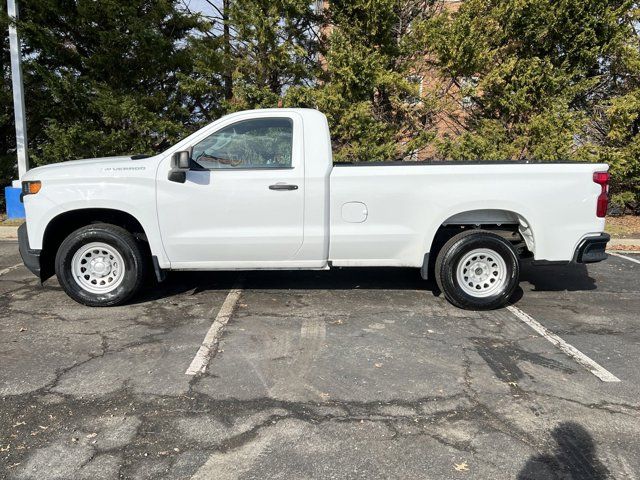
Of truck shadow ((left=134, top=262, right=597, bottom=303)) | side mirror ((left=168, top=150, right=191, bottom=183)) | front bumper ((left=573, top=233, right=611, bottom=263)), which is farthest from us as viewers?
truck shadow ((left=134, top=262, right=597, bottom=303))

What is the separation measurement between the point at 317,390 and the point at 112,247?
284 centimetres

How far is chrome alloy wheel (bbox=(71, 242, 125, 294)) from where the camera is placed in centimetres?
537

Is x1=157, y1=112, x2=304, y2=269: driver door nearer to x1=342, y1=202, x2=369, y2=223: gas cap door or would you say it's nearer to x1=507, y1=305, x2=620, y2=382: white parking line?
x1=342, y1=202, x2=369, y2=223: gas cap door

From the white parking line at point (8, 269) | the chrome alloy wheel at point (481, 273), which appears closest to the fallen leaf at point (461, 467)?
the chrome alloy wheel at point (481, 273)

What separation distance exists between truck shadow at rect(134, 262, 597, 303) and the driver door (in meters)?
1.03

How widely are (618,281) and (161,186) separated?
573cm

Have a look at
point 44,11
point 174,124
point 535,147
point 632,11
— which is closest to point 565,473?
point 535,147

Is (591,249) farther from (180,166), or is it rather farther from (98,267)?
(98,267)

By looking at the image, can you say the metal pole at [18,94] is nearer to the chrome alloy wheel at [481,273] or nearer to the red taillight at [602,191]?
the chrome alloy wheel at [481,273]

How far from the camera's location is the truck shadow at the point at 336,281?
20.6 feet

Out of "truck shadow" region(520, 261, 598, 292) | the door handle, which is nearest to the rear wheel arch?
"truck shadow" region(520, 261, 598, 292)

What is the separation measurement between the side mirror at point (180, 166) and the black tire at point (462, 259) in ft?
8.76

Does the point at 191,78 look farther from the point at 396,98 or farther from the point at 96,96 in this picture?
the point at 396,98

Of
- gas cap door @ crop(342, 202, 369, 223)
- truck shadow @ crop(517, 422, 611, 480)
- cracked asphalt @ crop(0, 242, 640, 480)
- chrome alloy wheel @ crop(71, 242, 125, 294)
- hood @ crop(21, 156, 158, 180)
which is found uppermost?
hood @ crop(21, 156, 158, 180)
